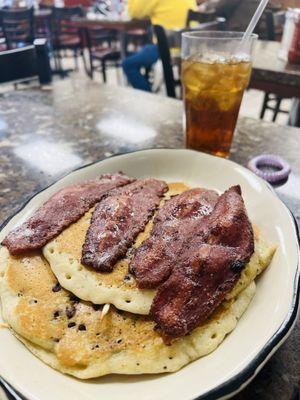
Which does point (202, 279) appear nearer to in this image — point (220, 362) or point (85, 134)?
point (220, 362)

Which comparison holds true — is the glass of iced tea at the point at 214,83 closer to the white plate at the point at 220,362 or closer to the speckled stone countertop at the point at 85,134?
the speckled stone countertop at the point at 85,134

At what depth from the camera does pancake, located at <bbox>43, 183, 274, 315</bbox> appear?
0.63 m

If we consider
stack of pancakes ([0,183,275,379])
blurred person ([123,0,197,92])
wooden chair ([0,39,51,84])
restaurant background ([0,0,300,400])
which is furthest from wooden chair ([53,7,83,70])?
stack of pancakes ([0,183,275,379])

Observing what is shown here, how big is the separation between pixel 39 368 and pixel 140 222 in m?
0.36

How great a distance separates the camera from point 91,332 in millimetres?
594

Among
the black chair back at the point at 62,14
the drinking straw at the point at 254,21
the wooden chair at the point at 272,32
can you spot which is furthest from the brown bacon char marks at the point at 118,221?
the black chair back at the point at 62,14

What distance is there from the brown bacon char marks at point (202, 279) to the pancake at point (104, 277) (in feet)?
0.11

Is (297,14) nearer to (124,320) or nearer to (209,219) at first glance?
(209,219)

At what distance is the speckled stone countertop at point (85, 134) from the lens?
3.93 feet

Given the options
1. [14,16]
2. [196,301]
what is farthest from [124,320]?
[14,16]

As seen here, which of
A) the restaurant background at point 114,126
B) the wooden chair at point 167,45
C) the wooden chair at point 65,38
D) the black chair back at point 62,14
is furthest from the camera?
the black chair back at point 62,14

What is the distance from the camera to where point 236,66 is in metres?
1.13

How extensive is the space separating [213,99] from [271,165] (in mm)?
301

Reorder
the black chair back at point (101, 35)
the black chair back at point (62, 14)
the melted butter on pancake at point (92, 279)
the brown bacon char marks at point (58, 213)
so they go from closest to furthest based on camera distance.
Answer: the melted butter on pancake at point (92, 279)
the brown bacon char marks at point (58, 213)
the black chair back at point (101, 35)
the black chair back at point (62, 14)
